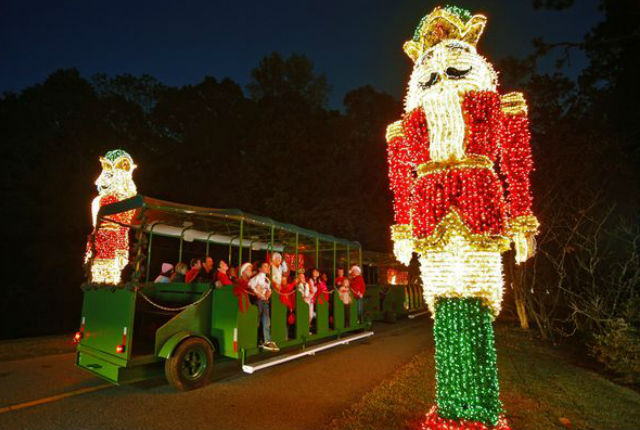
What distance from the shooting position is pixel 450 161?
158 inches

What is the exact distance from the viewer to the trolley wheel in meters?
5.61

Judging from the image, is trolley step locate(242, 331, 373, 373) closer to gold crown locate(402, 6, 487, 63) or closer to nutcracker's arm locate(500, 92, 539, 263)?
nutcracker's arm locate(500, 92, 539, 263)

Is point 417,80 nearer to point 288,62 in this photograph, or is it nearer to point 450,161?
point 450,161

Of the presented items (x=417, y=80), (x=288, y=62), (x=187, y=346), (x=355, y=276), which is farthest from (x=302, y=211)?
(x=417, y=80)

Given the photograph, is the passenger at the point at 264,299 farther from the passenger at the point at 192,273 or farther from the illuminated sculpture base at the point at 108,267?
the illuminated sculpture base at the point at 108,267

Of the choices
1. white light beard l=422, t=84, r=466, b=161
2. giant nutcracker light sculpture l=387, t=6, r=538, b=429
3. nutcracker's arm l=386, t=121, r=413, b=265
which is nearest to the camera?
giant nutcracker light sculpture l=387, t=6, r=538, b=429

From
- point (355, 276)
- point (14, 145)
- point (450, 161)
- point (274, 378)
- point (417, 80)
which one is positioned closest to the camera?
point (450, 161)

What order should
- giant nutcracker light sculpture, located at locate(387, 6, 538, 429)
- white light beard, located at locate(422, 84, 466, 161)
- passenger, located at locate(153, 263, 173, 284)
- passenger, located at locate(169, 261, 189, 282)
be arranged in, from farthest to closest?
1. passenger, located at locate(153, 263, 173, 284)
2. passenger, located at locate(169, 261, 189, 282)
3. white light beard, located at locate(422, 84, 466, 161)
4. giant nutcracker light sculpture, located at locate(387, 6, 538, 429)

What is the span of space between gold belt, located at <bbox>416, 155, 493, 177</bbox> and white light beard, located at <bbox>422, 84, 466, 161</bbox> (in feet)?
0.16

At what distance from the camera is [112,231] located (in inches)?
376

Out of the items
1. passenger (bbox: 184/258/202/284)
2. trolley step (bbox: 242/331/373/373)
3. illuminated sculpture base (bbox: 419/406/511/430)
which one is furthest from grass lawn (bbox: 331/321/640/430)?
passenger (bbox: 184/258/202/284)

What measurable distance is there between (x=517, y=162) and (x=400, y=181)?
1300 mm

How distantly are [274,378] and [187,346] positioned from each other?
1684 mm

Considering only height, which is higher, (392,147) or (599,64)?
(599,64)
